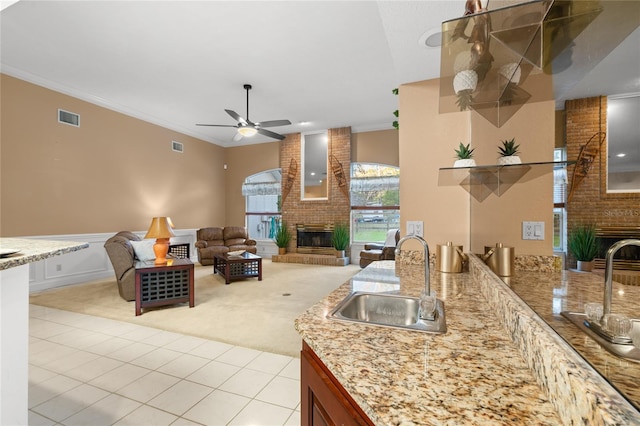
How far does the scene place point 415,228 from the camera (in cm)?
223

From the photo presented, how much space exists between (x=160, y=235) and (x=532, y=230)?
3781 millimetres

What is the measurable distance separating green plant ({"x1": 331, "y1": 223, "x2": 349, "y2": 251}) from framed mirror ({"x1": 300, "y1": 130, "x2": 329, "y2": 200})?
0.95m

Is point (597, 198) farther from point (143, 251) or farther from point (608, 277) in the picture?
point (143, 251)

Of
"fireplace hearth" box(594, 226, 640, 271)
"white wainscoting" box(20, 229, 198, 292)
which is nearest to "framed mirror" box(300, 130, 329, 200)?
"white wainscoting" box(20, 229, 198, 292)

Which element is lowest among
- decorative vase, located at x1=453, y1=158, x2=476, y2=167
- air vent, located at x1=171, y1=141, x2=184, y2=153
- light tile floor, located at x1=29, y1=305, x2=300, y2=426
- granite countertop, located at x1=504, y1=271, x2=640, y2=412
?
light tile floor, located at x1=29, y1=305, x2=300, y2=426

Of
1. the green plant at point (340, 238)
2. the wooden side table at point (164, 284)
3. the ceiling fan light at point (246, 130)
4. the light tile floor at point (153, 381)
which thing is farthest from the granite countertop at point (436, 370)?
the green plant at point (340, 238)

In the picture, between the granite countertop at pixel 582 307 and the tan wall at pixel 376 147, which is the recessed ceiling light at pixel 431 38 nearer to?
the granite countertop at pixel 582 307

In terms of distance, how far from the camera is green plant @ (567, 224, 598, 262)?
2.32 feet

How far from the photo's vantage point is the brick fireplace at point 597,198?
55 centimetres

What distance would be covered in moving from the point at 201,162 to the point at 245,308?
5.35 meters

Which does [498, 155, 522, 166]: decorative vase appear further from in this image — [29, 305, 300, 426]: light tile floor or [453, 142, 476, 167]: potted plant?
[29, 305, 300, 426]: light tile floor

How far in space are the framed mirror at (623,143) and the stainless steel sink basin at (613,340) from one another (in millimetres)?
263

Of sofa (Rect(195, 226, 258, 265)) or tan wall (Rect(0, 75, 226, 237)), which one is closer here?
tan wall (Rect(0, 75, 226, 237))

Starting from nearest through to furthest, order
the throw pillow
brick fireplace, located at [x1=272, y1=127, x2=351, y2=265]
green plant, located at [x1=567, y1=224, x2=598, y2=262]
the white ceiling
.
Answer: green plant, located at [x1=567, y1=224, x2=598, y2=262]
the white ceiling
the throw pillow
brick fireplace, located at [x1=272, y1=127, x2=351, y2=265]
